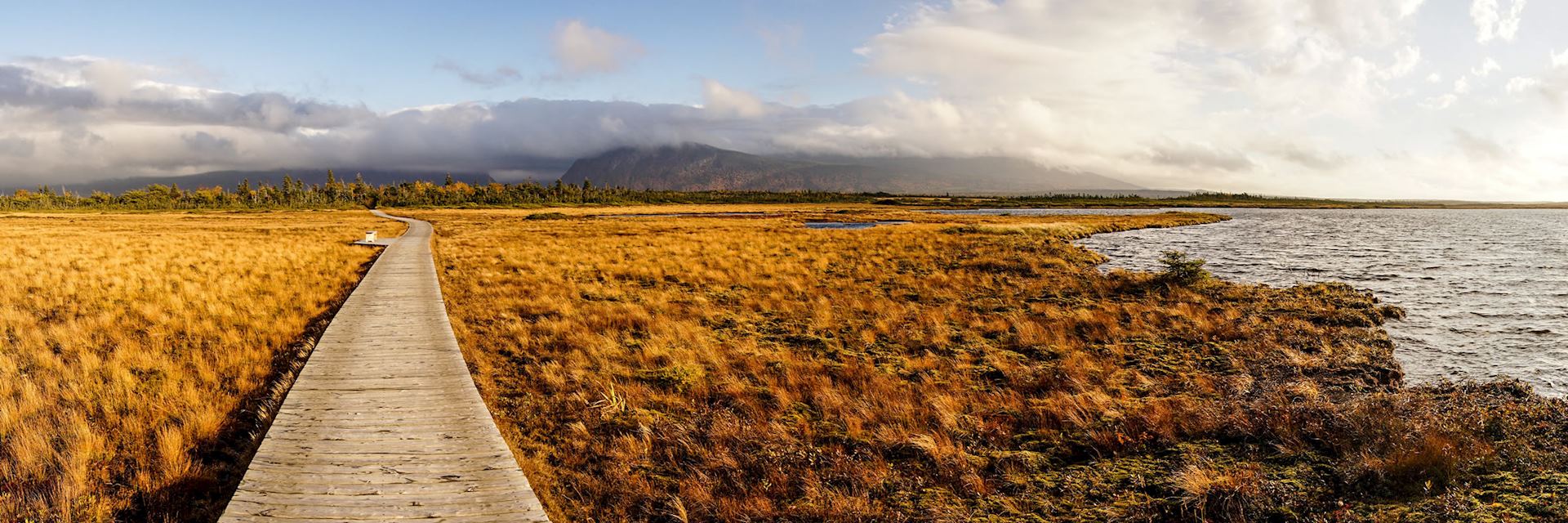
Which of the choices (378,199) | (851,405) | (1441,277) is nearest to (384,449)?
(851,405)

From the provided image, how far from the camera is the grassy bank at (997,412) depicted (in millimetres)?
5715

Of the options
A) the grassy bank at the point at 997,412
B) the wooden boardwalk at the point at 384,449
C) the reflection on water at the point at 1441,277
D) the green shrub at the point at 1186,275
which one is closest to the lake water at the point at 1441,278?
the reflection on water at the point at 1441,277

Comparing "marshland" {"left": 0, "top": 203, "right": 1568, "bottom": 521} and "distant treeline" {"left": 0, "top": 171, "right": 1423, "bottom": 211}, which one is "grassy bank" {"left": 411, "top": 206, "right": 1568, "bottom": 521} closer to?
"marshland" {"left": 0, "top": 203, "right": 1568, "bottom": 521}

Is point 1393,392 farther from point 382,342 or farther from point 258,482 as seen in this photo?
point 382,342

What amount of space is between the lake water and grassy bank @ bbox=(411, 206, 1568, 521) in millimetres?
1107

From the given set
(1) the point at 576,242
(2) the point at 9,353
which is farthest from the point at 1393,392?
(1) the point at 576,242

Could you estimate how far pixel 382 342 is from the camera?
10.7m

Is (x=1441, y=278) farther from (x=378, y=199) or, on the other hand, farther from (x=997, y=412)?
(x=378, y=199)

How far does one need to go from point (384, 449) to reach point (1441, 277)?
3139 cm

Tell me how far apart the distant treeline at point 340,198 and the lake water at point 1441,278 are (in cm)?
13048

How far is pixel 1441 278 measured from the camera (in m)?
21.5

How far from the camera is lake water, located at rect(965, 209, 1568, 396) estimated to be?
11047 millimetres

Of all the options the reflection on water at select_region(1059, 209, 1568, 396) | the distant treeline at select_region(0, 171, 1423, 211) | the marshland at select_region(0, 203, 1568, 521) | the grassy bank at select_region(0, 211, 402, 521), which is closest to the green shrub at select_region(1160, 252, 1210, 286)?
the marshland at select_region(0, 203, 1568, 521)

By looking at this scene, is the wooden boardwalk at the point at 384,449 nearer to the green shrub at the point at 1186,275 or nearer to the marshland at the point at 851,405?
the marshland at the point at 851,405
